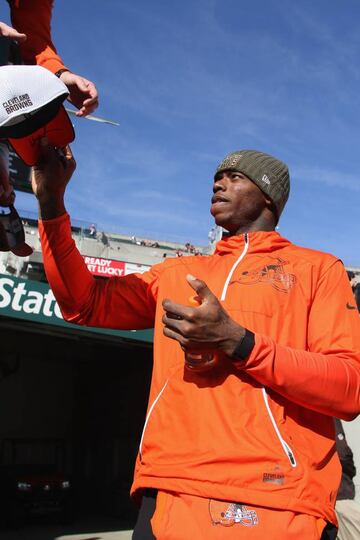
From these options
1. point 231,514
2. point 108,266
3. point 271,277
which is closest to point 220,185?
point 271,277

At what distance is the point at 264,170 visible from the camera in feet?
8.54

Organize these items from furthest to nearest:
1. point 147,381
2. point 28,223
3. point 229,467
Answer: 1. point 28,223
2. point 147,381
3. point 229,467

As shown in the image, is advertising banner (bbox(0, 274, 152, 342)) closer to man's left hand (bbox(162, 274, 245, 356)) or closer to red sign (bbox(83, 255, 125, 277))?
man's left hand (bbox(162, 274, 245, 356))

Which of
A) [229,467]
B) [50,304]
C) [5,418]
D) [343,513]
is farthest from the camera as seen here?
[5,418]

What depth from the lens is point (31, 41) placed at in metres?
2.35

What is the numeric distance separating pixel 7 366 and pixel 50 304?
10.6 meters

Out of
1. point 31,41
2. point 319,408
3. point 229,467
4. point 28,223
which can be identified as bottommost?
point 229,467

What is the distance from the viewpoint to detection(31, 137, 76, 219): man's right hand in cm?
223

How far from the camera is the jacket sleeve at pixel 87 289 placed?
2.38 metres

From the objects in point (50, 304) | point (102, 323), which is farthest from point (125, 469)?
point (102, 323)

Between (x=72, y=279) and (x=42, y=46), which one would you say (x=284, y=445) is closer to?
(x=72, y=279)

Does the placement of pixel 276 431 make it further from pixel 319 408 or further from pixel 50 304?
pixel 50 304

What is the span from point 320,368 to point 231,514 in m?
0.51

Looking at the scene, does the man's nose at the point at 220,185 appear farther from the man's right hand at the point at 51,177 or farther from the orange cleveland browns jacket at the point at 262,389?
the man's right hand at the point at 51,177
